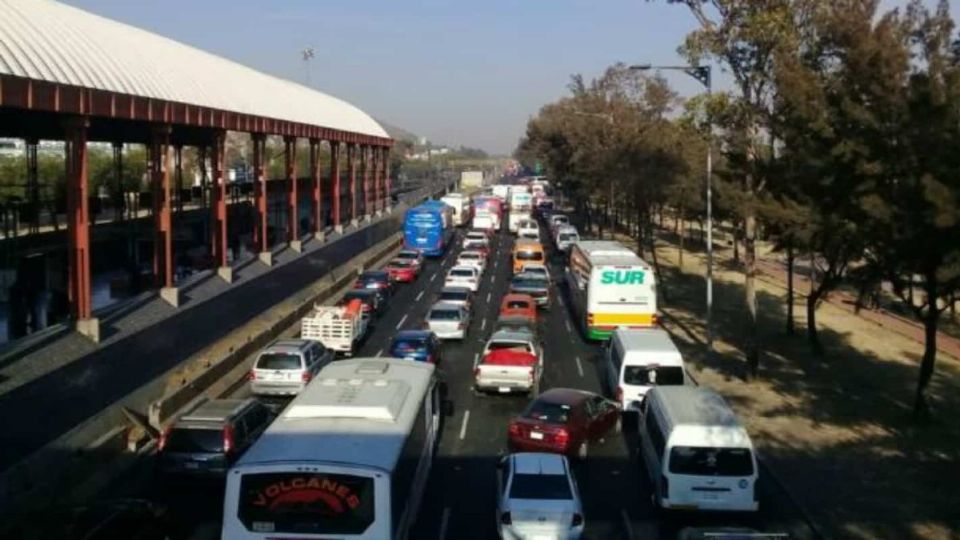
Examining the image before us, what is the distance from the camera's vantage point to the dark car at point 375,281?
143ft

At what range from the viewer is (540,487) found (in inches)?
607

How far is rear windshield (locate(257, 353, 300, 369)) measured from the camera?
84.7 feet

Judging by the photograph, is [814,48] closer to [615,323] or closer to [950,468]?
[615,323]

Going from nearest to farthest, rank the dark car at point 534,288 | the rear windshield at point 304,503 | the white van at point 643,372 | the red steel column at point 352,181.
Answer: the rear windshield at point 304,503
the white van at point 643,372
the dark car at point 534,288
the red steel column at point 352,181

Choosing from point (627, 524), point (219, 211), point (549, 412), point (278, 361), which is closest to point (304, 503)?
point (627, 524)

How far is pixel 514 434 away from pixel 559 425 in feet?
3.15

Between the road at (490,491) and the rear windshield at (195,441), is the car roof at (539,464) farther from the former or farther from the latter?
the rear windshield at (195,441)

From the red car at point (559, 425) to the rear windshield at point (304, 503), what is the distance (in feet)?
27.7

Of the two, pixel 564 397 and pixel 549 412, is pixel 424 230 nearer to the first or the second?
pixel 564 397

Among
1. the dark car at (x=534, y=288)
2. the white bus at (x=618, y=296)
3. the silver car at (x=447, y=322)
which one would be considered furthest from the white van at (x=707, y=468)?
the dark car at (x=534, y=288)

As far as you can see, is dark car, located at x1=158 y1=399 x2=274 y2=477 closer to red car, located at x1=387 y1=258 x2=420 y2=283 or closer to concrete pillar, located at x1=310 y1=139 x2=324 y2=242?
red car, located at x1=387 y1=258 x2=420 y2=283

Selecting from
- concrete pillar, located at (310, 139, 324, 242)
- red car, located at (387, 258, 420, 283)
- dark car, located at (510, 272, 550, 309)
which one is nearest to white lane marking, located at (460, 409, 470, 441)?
dark car, located at (510, 272, 550, 309)

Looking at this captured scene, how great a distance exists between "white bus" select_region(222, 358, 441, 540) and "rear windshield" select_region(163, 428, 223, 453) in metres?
4.01

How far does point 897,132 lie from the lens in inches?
947
